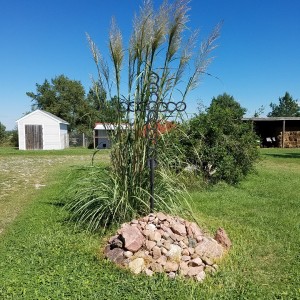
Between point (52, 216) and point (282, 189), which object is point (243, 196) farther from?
point (52, 216)

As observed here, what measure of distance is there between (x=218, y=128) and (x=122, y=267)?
4.58 meters

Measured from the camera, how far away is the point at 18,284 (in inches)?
104

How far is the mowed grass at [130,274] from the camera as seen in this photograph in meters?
2.53

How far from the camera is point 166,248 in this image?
Result: 3047 millimetres

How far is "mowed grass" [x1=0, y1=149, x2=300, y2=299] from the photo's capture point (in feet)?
8.30

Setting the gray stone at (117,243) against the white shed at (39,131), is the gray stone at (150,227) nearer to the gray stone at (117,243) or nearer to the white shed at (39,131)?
the gray stone at (117,243)

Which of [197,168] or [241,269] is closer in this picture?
[241,269]

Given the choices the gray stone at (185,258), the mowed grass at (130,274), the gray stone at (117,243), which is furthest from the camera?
the gray stone at (117,243)

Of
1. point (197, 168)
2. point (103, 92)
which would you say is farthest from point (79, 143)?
point (103, 92)

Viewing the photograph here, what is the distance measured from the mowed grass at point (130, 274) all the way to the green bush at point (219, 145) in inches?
72.9

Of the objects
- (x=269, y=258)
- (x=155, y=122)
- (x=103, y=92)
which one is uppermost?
(x=103, y=92)

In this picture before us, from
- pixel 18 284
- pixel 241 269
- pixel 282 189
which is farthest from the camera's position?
pixel 282 189

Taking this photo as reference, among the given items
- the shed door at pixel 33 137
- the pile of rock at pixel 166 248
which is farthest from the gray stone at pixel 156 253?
the shed door at pixel 33 137

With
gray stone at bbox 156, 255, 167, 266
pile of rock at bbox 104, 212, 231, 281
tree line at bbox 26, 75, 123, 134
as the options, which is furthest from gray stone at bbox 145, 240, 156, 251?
tree line at bbox 26, 75, 123, 134
